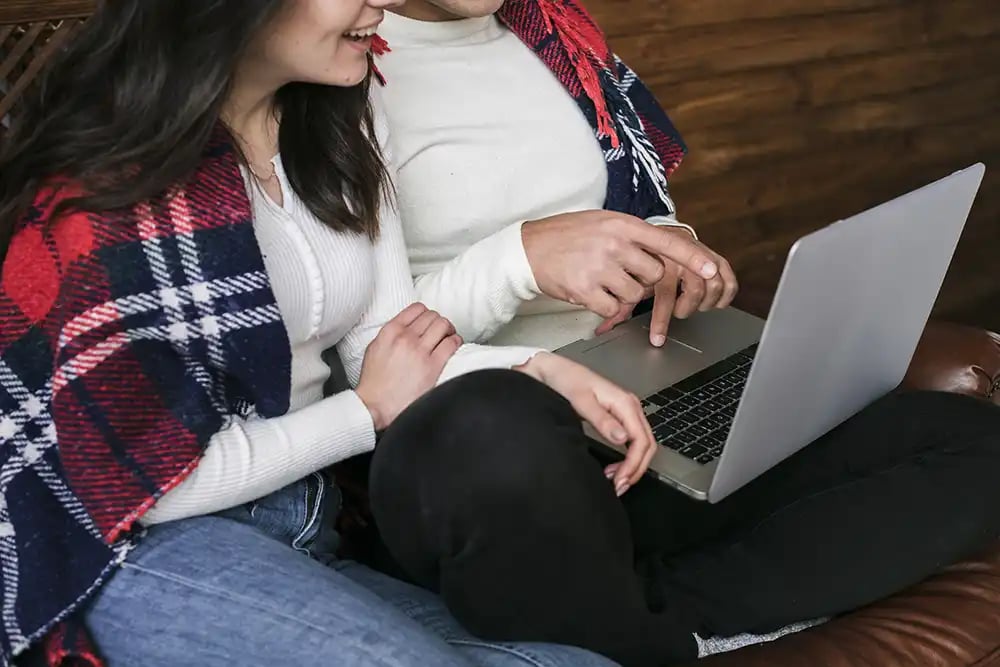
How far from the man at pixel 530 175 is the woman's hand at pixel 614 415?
17 cm

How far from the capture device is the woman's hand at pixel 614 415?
0.86 meters

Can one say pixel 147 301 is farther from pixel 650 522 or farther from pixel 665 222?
pixel 665 222

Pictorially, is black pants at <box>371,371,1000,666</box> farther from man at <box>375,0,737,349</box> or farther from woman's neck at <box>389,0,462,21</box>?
woman's neck at <box>389,0,462,21</box>

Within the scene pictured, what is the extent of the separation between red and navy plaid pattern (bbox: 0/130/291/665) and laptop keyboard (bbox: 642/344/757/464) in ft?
1.38

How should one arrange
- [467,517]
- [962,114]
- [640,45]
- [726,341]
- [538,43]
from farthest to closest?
[962,114], [640,45], [538,43], [726,341], [467,517]

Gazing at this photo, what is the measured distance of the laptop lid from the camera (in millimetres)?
784

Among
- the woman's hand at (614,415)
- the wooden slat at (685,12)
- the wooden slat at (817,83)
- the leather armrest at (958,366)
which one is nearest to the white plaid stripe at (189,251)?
the woman's hand at (614,415)

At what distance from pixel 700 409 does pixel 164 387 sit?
0.50m

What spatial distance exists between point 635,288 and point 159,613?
20.7 inches

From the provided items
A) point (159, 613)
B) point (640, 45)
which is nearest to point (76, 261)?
point (159, 613)

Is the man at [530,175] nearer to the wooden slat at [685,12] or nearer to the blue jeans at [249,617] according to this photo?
the blue jeans at [249,617]

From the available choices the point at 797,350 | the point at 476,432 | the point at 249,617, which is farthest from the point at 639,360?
the point at 249,617

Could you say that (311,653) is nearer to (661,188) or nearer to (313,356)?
(313,356)

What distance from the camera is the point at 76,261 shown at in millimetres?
757
